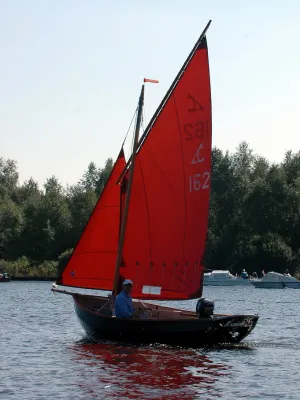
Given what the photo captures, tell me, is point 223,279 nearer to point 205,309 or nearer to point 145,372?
point 205,309

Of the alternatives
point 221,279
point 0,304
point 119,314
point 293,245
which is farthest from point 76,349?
point 293,245

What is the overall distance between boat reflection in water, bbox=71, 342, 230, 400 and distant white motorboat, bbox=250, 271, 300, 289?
7734 centimetres

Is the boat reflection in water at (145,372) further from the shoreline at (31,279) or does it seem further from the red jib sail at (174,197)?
the shoreline at (31,279)

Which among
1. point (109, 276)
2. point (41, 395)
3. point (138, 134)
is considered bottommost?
point (41, 395)

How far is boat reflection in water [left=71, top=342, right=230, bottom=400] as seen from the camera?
29844mm

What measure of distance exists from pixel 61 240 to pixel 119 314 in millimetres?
113769

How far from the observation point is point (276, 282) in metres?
117

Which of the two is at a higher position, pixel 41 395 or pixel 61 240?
pixel 61 240

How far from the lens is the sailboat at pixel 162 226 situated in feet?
130

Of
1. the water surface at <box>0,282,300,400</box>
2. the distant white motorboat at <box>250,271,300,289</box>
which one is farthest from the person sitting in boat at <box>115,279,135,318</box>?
the distant white motorboat at <box>250,271,300,289</box>

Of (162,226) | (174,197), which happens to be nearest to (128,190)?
(174,197)

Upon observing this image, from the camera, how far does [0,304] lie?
7838 centimetres

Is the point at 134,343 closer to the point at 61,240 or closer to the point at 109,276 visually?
the point at 109,276

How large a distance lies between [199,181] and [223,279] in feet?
282
